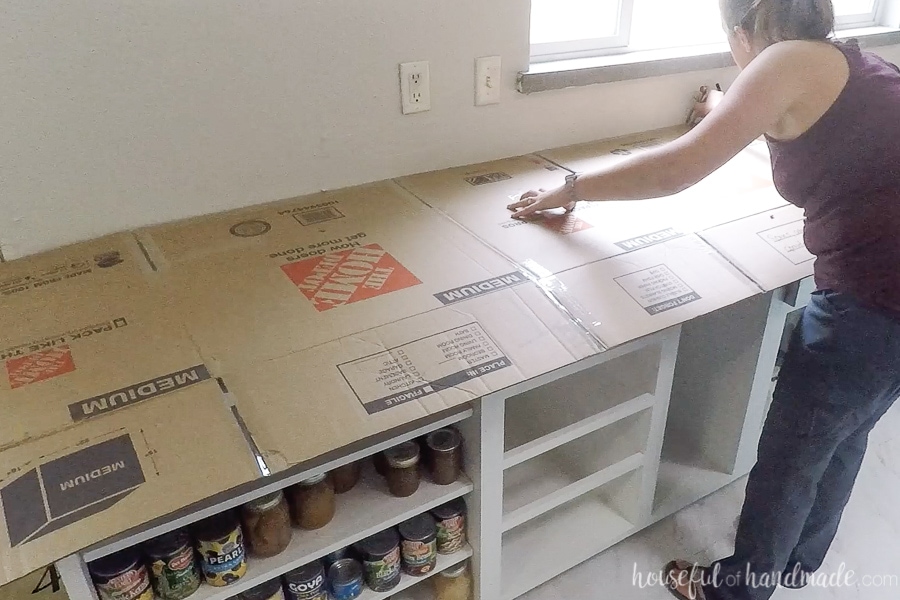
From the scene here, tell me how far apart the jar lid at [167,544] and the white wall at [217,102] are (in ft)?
2.05

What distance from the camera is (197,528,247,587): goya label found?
98cm

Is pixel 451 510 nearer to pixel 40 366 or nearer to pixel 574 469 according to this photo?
pixel 574 469

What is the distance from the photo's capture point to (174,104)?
4.12 feet

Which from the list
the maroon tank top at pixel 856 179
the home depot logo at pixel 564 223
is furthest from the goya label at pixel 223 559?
the maroon tank top at pixel 856 179

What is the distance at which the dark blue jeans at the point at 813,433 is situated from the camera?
3.51 ft

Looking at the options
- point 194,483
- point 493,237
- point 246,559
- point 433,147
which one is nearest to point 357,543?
point 246,559

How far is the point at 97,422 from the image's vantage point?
841mm

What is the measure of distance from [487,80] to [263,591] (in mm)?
1150

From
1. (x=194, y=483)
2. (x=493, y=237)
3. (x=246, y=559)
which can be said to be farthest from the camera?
(x=493, y=237)

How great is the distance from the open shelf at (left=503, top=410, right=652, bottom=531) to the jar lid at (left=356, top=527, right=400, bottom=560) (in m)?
0.22

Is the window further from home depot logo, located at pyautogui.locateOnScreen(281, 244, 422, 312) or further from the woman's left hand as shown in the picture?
home depot logo, located at pyautogui.locateOnScreen(281, 244, 422, 312)

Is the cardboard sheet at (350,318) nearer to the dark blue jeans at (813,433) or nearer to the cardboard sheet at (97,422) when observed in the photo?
the cardboard sheet at (97,422)

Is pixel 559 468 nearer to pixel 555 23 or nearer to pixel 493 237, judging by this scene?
pixel 493 237

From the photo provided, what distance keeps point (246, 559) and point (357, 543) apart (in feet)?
0.67
